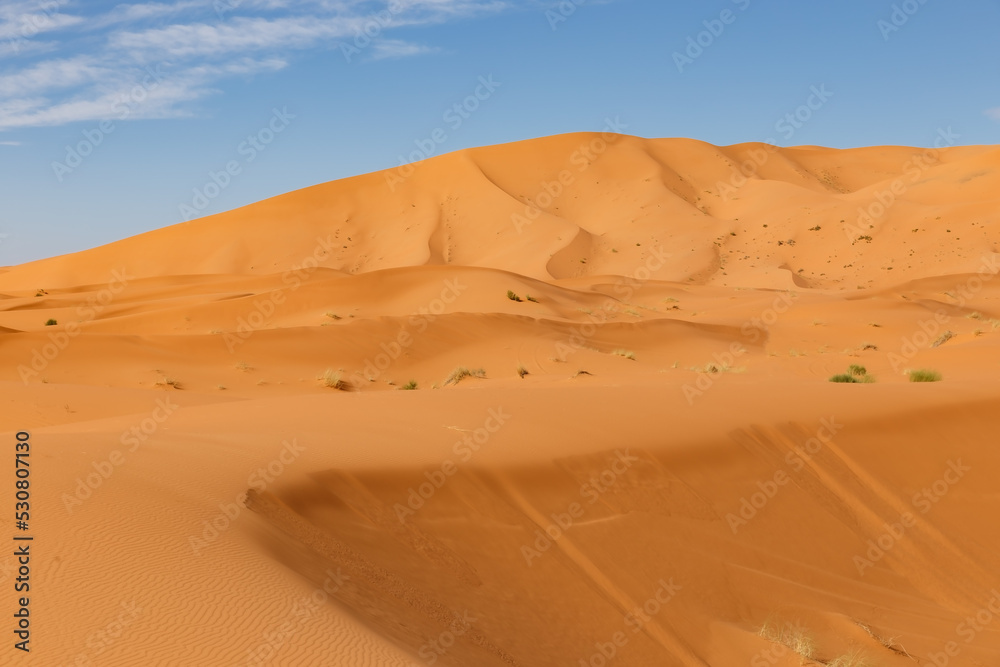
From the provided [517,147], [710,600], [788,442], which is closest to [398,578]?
[710,600]

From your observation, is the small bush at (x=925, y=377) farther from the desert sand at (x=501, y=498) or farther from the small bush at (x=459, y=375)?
the small bush at (x=459, y=375)

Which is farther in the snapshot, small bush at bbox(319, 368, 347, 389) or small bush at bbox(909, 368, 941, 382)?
small bush at bbox(319, 368, 347, 389)

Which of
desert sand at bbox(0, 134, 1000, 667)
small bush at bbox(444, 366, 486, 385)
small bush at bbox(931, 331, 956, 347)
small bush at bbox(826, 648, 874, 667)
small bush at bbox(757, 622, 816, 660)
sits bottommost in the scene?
small bush at bbox(826, 648, 874, 667)

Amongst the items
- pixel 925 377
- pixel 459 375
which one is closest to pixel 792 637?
pixel 925 377

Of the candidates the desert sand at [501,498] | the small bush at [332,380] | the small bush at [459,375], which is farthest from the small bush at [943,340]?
the small bush at [332,380]

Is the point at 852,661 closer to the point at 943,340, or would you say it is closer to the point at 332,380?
the point at 332,380

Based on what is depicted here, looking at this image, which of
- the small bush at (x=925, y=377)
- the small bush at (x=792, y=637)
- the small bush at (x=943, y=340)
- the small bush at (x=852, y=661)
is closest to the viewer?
the small bush at (x=852, y=661)

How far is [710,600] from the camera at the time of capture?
6590mm

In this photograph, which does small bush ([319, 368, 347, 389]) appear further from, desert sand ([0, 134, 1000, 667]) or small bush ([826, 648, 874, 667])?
small bush ([826, 648, 874, 667])

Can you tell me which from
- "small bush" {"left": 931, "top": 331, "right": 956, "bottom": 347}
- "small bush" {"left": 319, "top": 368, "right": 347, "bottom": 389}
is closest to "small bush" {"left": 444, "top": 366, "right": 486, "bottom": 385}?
"small bush" {"left": 319, "top": 368, "right": 347, "bottom": 389}

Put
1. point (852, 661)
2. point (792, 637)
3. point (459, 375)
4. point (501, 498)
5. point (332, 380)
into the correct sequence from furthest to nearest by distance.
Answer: point (332, 380) → point (459, 375) → point (501, 498) → point (792, 637) → point (852, 661)

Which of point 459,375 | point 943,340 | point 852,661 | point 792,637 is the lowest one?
point 852,661

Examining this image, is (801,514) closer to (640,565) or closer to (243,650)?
(640,565)

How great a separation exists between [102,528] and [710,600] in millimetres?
4629
